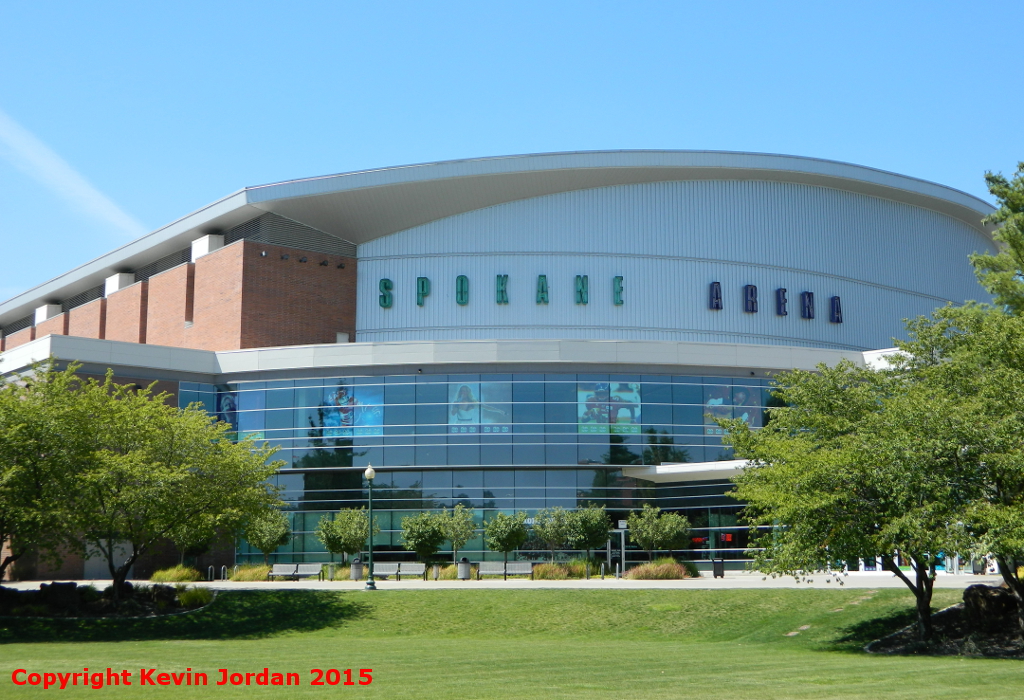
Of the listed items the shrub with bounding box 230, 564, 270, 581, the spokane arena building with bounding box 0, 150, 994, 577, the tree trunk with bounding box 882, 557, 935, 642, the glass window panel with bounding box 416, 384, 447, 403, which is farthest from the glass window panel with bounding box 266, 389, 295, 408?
the tree trunk with bounding box 882, 557, 935, 642

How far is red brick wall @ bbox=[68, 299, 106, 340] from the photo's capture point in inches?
2621

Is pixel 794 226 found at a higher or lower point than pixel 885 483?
higher

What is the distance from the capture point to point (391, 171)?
177ft

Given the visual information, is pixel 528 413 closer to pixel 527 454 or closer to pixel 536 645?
pixel 527 454

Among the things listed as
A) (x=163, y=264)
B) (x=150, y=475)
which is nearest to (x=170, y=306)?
(x=163, y=264)

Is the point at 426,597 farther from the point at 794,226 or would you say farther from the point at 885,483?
the point at 794,226

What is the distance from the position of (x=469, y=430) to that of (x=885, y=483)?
26.9 m

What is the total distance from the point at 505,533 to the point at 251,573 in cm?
1022

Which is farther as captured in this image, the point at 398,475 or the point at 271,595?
the point at 398,475

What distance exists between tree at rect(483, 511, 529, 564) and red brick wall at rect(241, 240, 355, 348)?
17546 mm

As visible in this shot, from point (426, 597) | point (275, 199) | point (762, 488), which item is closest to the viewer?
point (762, 488)

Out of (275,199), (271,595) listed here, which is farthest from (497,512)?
(275,199)

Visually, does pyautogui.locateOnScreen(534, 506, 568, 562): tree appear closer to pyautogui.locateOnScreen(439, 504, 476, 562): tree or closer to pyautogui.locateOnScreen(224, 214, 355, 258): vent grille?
pyautogui.locateOnScreen(439, 504, 476, 562): tree

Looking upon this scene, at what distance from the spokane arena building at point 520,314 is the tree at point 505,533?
364cm
